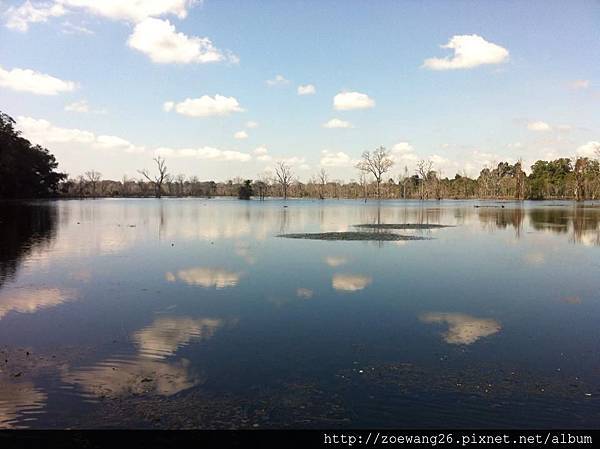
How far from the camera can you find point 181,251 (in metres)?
19.5

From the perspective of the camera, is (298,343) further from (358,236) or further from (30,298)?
(358,236)

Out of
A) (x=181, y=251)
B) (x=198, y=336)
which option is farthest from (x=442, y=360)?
(x=181, y=251)

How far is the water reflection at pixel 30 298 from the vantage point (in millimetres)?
10070

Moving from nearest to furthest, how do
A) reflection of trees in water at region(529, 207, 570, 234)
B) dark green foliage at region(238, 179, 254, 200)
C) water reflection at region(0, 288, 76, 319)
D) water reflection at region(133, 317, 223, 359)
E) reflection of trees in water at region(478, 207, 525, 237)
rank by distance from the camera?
water reflection at region(133, 317, 223, 359), water reflection at region(0, 288, 76, 319), reflection of trees in water at region(529, 207, 570, 234), reflection of trees in water at region(478, 207, 525, 237), dark green foliage at region(238, 179, 254, 200)

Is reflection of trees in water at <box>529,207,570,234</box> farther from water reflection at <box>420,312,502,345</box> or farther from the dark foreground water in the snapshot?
water reflection at <box>420,312,502,345</box>

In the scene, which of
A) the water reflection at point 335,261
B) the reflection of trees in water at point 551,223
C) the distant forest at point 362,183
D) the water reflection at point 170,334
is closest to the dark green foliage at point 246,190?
the distant forest at point 362,183

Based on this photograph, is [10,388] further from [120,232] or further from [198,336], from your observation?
[120,232]

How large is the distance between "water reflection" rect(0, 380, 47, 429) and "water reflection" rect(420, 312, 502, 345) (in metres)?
6.27

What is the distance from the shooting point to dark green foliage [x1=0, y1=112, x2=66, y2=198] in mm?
70456

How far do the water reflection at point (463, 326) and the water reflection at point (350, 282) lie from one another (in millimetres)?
2894

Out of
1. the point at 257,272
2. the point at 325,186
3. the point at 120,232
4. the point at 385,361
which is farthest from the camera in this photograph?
the point at 325,186

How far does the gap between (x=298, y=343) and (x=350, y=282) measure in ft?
17.8

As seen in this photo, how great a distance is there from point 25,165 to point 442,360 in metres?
89.3

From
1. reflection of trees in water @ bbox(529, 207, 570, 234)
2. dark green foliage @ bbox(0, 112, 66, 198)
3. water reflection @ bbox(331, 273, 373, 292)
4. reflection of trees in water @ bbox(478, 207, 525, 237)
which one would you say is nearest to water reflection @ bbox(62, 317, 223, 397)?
water reflection @ bbox(331, 273, 373, 292)
